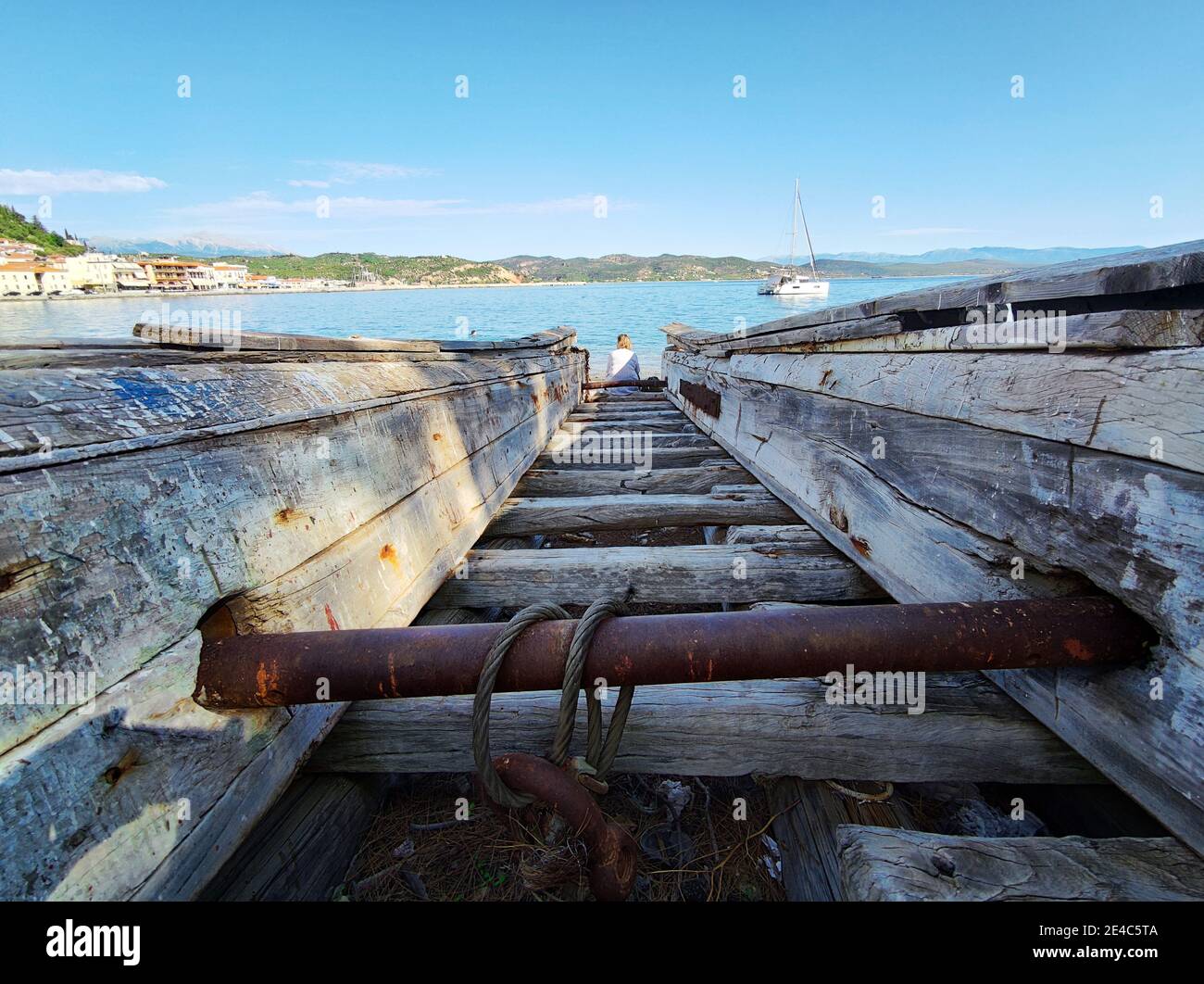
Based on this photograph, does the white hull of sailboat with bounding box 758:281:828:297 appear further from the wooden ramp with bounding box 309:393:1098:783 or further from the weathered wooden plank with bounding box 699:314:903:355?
the wooden ramp with bounding box 309:393:1098:783

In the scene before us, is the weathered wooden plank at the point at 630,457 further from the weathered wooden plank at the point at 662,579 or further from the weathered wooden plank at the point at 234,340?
the weathered wooden plank at the point at 234,340

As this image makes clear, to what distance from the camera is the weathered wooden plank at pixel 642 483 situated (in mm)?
3484

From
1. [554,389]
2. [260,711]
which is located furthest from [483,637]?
[554,389]

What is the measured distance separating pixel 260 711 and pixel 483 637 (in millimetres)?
523

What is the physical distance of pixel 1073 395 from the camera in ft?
4.00

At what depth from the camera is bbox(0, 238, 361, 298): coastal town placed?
64750 mm

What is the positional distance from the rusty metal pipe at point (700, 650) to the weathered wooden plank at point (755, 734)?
1.08 feet

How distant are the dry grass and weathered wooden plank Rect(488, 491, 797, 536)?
4.29 ft

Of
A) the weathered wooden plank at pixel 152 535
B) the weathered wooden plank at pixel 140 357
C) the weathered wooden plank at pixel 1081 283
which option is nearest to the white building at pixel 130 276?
the weathered wooden plank at pixel 140 357

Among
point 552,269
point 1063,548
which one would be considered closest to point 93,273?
point 552,269

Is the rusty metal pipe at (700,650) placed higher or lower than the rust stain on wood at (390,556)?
lower

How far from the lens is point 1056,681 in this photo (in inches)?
51.1
